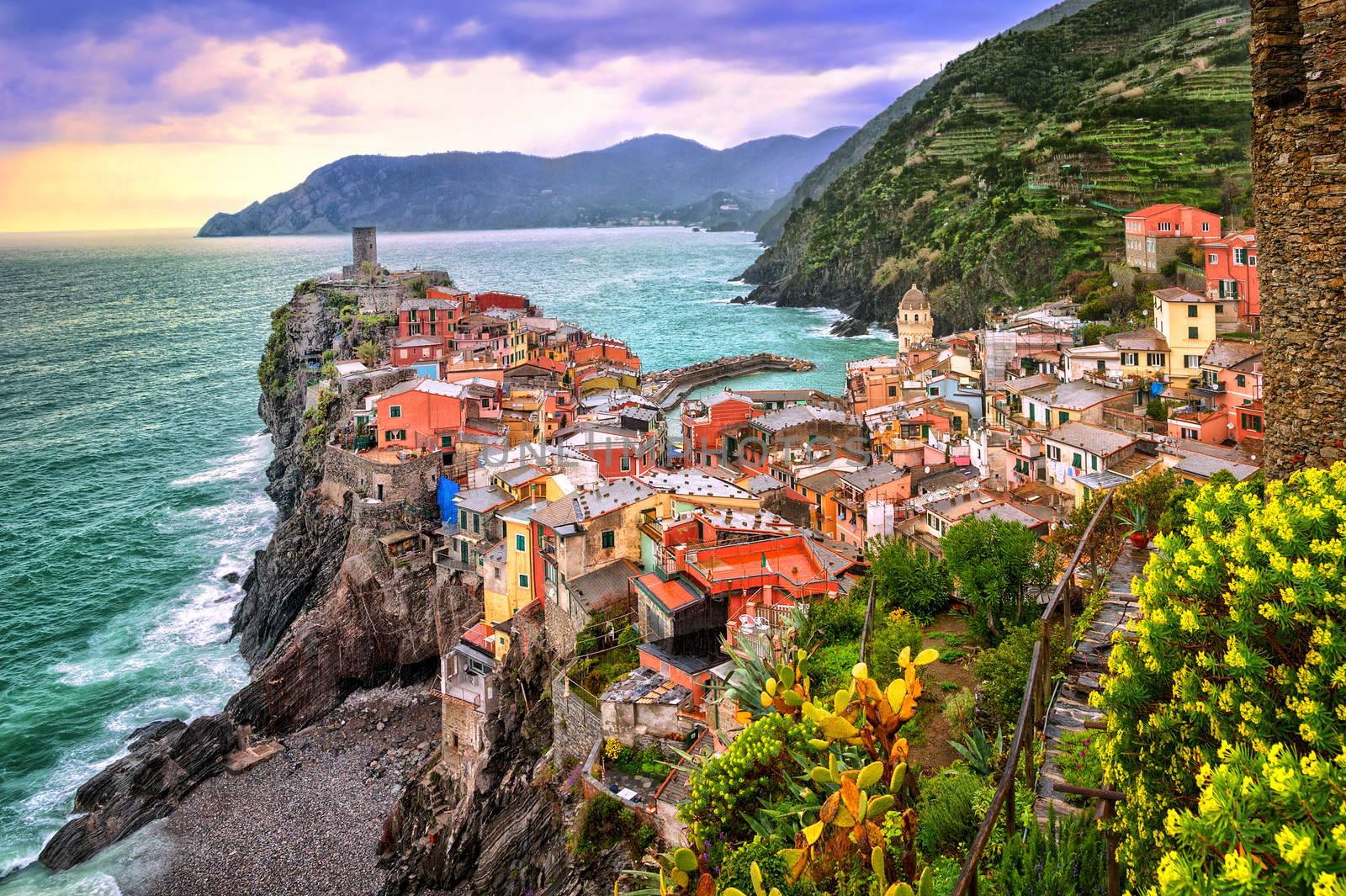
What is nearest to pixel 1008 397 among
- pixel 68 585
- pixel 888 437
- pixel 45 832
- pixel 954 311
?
pixel 888 437

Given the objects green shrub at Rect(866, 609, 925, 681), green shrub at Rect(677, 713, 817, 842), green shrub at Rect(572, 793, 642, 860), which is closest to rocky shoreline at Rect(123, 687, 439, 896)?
green shrub at Rect(572, 793, 642, 860)

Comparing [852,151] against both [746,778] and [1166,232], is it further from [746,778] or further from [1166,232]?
[746,778]

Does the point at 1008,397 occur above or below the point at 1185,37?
below

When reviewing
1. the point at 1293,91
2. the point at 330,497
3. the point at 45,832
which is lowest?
the point at 45,832

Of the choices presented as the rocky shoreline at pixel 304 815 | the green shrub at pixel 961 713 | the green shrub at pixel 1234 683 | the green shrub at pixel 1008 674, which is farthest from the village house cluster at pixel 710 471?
the green shrub at pixel 1234 683

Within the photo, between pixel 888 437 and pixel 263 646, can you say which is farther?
pixel 888 437

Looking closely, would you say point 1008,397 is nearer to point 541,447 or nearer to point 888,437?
point 888,437

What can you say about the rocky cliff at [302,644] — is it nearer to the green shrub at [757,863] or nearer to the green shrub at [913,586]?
the green shrub at [913,586]

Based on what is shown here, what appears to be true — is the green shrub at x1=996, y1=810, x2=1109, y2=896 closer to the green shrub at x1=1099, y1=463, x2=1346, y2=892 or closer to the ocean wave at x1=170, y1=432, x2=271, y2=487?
the green shrub at x1=1099, y1=463, x2=1346, y2=892
